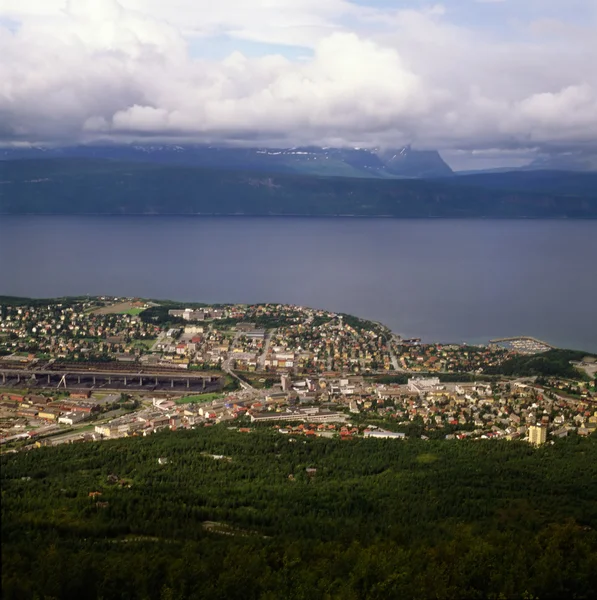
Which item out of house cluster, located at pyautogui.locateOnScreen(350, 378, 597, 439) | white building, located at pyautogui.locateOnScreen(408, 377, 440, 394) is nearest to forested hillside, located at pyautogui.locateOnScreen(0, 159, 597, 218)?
white building, located at pyautogui.locateOnScreen(408, 377, 440, 394)

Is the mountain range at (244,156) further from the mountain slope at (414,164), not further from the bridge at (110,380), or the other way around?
the bridge at (110,380)

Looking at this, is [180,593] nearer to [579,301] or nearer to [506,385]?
[506,385]

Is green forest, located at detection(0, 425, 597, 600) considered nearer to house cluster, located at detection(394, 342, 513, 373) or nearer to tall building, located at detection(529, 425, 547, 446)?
tall building, located at detection(529, 425, 547, 446)

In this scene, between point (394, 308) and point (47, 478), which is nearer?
point (47, 478)

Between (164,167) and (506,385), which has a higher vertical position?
(164,167)

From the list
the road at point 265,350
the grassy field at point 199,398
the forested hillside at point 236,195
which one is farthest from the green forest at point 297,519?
the forested hillside at point 236,195

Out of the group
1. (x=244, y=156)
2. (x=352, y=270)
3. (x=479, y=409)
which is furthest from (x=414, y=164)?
(x=479, y=409)

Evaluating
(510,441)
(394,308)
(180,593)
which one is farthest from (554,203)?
(180,593)
